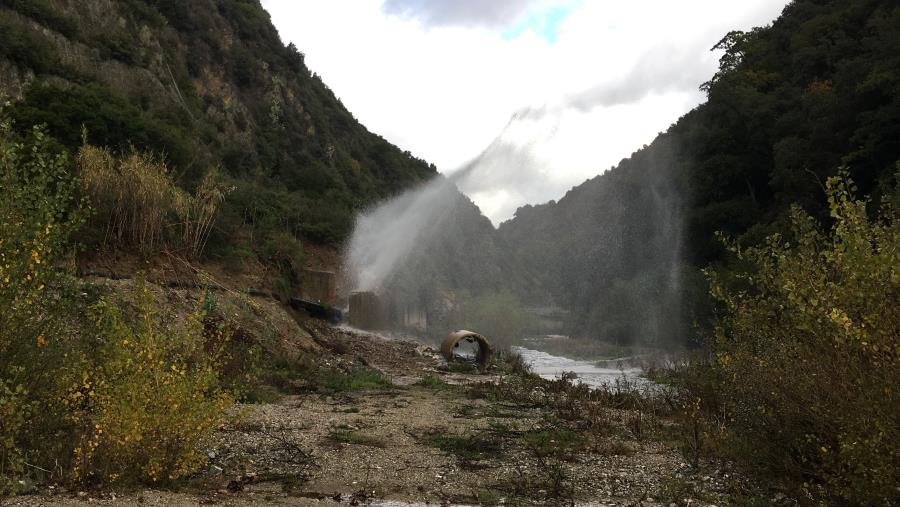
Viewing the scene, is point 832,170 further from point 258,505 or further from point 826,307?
point 258,505

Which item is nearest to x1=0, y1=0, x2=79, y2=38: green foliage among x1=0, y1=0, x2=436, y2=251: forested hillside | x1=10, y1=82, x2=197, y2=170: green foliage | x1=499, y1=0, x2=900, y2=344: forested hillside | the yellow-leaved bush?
x1=0, y1=0, x2=436, y2=251: forested hillside

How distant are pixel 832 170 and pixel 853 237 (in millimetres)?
34112

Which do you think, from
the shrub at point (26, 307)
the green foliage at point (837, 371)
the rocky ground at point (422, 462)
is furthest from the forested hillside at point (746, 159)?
the shrub at point (26, 307)

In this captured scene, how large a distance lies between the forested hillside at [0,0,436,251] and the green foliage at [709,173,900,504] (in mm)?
14172

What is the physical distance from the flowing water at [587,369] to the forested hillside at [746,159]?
4.42 metres

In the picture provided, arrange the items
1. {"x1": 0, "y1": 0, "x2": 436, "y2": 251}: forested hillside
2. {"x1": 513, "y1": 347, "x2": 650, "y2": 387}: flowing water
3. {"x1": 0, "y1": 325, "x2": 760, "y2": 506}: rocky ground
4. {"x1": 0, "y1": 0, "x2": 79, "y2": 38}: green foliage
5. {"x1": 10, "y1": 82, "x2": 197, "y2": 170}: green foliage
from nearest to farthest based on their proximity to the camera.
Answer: {"x1": 0, "y1": 325, "x2": 760, "y2": 506}: rocky ground
{"x1": 513, "y1": 347, "x2": 650, "y2": 387}: flowing water
{"x1": 10, "y1": 82, "x2": 197, "y2": 170}: green foliage
{"x1": 0, "y1": 0, "x2": 436, "y2": 251}: forested hillside
{"x1": 0, "y1": 0, "x2": 79, "y2": 38}: green foliage

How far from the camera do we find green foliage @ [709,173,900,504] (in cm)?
531

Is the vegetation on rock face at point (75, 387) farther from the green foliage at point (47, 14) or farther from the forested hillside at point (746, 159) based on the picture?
the green foliage at point (47, 14)

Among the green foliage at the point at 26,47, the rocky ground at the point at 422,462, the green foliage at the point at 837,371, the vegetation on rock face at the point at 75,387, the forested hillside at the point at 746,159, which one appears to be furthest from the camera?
the forested hillside at the point at 746,159

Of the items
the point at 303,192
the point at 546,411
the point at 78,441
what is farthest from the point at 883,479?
the point at 303,192

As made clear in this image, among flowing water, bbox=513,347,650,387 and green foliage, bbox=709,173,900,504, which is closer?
green foliage, bbox=709,173,900,504

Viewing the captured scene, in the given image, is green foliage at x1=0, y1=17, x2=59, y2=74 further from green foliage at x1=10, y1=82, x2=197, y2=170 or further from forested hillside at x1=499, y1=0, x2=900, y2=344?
forested hillside at x1=499, y1=0, x2=900, y2=344

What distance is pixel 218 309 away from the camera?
65.2ft

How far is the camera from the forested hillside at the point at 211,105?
27.7 metres
